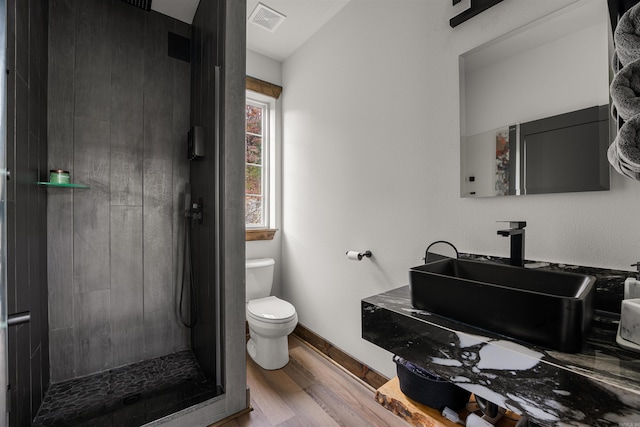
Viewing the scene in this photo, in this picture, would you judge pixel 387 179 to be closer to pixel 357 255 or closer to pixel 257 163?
pixel 357 255

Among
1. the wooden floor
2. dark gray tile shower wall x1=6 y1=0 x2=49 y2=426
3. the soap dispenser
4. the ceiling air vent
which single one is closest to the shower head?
dark gray tile shower wall x1=6 y1=0 x2=49 y2=426

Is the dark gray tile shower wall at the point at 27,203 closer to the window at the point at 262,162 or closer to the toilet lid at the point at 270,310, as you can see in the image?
the toilet lid at the point at 270,310

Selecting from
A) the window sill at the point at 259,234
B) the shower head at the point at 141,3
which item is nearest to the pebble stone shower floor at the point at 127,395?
the window sill at the point at 259,234

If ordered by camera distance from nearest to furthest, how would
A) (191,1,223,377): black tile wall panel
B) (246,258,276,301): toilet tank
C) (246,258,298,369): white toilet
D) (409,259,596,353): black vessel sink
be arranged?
1. (409,259,596,353): black vessel sink
2. (191,1,223,377): black tile wall panel
3. (246,258,298,369): white toilet
4. (246,258,276,301): toilet tank

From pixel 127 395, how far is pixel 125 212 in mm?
1148

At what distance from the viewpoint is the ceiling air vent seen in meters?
2.13

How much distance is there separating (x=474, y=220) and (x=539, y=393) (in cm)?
83

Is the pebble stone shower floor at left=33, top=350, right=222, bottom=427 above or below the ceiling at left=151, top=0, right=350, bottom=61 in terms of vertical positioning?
below

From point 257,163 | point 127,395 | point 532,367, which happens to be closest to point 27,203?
point 127,395

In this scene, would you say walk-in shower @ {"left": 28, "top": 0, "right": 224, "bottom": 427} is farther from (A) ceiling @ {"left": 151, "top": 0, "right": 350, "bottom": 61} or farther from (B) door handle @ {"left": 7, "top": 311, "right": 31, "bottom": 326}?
(B) door handle @ {"left": 7, "top": 311, "right": 31, "bottom": 326}

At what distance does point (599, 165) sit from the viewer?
1020 mm

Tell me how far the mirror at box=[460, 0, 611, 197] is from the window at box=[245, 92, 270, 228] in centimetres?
189

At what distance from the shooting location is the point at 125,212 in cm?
205

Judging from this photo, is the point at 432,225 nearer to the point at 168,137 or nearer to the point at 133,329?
the point at 168,137
